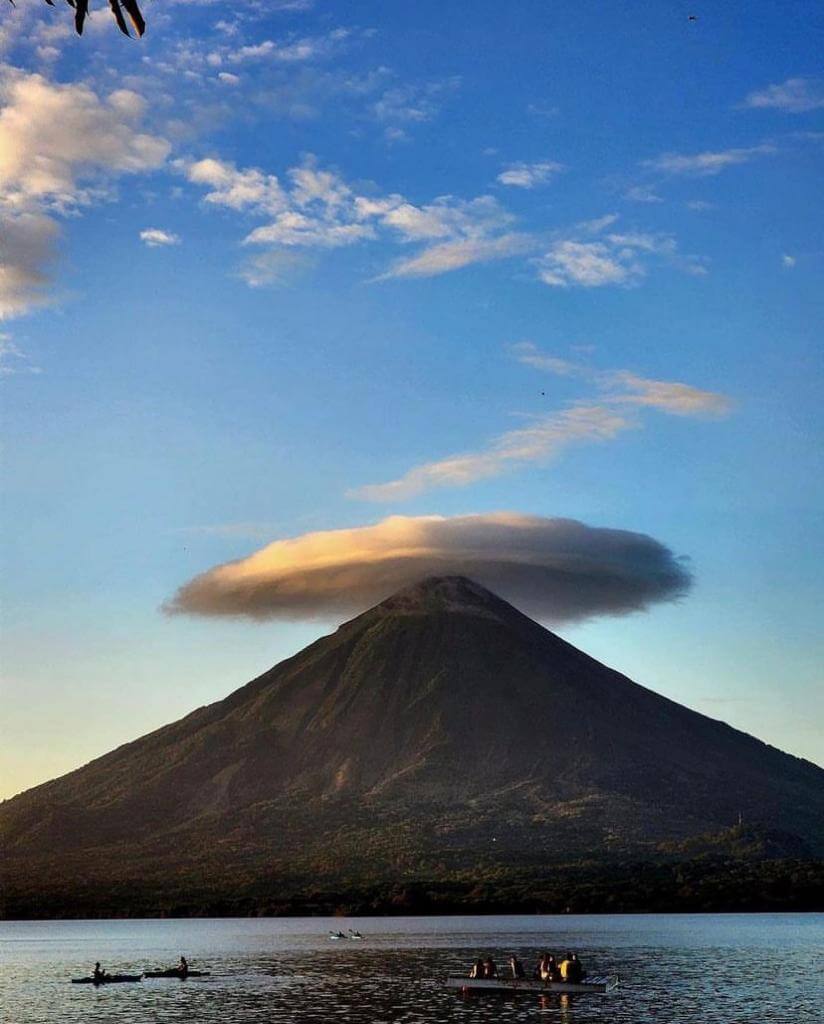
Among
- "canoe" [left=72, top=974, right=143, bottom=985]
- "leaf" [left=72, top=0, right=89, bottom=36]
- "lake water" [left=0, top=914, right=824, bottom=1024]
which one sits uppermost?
"leaf" [left=72, top=0, right=89, bottom=36]

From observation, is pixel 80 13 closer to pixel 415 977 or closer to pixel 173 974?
pixel 415 977

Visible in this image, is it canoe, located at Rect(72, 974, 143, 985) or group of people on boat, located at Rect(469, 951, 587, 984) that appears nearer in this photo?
group of people on boat, located at Rect(469, 951, 587, 984)

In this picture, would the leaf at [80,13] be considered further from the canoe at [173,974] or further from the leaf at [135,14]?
the canoe at [173,974]

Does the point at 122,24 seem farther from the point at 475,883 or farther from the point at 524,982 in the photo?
the point at 475,883

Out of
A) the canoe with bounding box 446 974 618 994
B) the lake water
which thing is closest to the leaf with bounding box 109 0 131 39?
the lake water

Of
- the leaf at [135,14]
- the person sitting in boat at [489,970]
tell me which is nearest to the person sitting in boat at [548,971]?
the person sitting in boat at [489,970]

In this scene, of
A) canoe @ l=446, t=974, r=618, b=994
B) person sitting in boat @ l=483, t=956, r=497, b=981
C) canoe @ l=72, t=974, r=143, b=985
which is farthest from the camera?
canoe @ l=72, t=974, r=143, b=985

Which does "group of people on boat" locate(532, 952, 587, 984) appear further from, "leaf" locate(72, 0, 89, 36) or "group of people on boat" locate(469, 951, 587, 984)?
"leaf" locate(72, 0, 89, 36)
